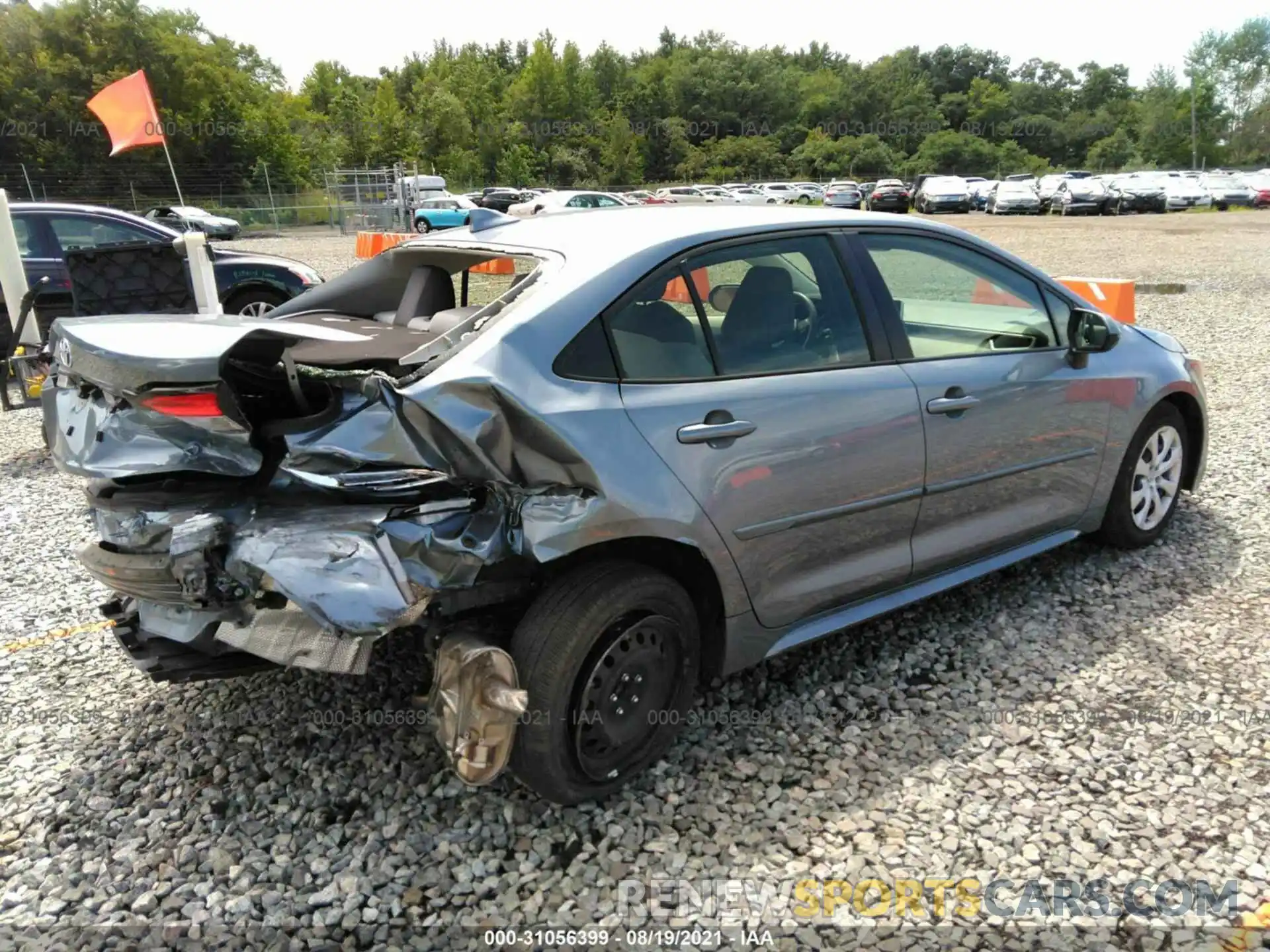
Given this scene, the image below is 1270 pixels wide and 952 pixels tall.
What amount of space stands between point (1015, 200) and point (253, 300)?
36.3 metres

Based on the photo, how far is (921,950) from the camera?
2.18 metres

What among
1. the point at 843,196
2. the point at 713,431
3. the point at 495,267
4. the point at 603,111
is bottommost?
the point at 713,431

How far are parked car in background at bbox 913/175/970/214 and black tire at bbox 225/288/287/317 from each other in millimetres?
35141

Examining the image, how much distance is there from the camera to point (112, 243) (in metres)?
7.70

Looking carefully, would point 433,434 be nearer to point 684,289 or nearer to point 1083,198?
point 684,289

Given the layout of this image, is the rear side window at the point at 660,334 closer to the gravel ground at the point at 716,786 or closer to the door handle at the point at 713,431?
the door handle at the point at 713,431

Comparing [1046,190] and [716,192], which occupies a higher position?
[716,192]

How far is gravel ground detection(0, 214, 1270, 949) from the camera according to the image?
2363 millimetres

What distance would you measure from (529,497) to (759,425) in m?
0.79

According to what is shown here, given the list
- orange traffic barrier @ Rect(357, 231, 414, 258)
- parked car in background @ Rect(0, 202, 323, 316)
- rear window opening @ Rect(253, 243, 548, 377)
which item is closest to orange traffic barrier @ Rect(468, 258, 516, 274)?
rear window opening @ Rect(253, 243, 548, 377)

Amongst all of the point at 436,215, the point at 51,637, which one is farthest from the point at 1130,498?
the point at 436,215

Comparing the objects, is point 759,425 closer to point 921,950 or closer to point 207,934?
point 921,950

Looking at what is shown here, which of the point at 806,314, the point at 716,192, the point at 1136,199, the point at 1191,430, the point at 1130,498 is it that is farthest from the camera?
the point at 716,192

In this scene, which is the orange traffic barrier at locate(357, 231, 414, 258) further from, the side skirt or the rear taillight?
the rear taillight
